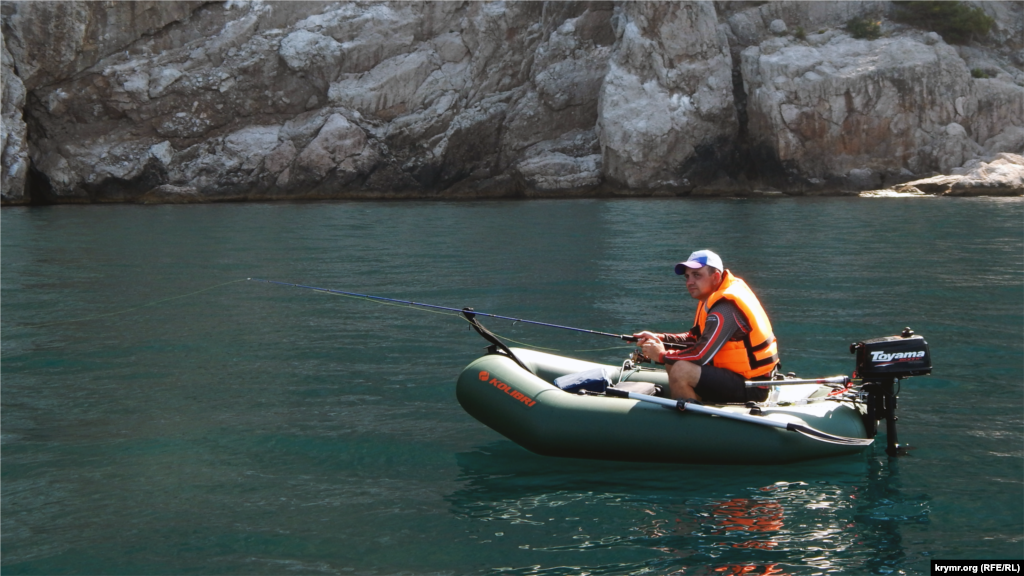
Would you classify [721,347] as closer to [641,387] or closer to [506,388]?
[641,387]

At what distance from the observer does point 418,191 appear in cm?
4109

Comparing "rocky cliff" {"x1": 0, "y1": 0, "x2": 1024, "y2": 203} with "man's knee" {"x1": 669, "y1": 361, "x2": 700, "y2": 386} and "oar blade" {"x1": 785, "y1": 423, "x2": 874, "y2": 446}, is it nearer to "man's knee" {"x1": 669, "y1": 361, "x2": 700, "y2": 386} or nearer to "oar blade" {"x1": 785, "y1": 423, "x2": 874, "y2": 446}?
"man's knee" {"x1": 669, "y1": 361, "x2": 700, "y2": 386}

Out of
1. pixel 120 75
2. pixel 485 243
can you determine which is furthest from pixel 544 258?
pixel 120 75

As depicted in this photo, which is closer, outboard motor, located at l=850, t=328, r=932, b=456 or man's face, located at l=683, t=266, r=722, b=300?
outboard motor, located at l=850, t=328, r=932, b=456

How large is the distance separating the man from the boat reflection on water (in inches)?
23.3

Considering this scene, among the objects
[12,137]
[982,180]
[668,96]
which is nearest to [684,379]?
[982,180]

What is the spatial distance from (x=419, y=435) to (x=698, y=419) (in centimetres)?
215

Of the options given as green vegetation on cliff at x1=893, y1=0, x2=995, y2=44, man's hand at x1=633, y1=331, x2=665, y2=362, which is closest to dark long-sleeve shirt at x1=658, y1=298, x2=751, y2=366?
man's hand at x1=633, y1=331, x2=665, y2=362

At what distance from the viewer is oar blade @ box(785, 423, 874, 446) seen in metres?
6.15

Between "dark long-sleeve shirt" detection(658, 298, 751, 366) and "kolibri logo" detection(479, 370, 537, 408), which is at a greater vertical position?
"dark long-sleeve shirt" detection(658, 298, 751, 366)

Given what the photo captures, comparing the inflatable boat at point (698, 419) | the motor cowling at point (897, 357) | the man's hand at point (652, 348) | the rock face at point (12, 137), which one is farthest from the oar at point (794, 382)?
the rock face at point (12, 137)

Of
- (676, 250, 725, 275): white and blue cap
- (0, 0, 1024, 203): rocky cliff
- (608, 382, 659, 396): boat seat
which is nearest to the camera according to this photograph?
(676, 250, 725, 275): white and blue cap

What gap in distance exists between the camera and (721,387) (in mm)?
6543

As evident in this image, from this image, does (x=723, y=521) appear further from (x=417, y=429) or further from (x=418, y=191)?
(x=418, y=191)
